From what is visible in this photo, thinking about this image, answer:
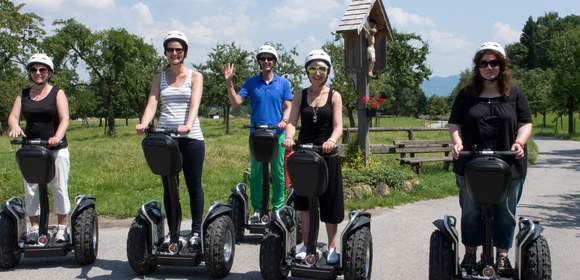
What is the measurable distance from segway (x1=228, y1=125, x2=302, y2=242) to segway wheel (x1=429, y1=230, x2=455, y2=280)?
1576 millimetres

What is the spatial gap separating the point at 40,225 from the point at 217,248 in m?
1.69

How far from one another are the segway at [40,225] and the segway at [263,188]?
1.48 metres

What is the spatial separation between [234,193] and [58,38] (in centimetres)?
5083

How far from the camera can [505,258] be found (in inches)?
167

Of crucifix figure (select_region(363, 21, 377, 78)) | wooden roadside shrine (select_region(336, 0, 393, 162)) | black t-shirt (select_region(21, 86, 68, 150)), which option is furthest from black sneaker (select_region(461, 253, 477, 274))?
crucifix figure (select_region(363, 21, 377, 78))

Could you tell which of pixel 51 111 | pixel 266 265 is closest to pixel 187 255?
pixel 266 265

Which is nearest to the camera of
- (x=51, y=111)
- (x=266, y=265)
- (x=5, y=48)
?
(x=266, y=265)

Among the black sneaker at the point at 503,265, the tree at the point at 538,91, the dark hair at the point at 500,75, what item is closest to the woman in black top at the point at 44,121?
the dark hair at the point at 500,75

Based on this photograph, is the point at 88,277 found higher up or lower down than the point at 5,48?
lower down

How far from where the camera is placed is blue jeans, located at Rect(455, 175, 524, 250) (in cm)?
416

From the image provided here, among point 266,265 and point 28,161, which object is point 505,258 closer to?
point 266,265

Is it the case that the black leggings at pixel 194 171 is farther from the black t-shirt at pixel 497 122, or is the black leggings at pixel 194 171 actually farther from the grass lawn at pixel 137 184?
the grass lawn at pixel 137 184

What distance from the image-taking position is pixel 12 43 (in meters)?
40.6

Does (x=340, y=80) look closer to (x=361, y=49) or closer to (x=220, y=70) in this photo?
(x=220, y=70)
